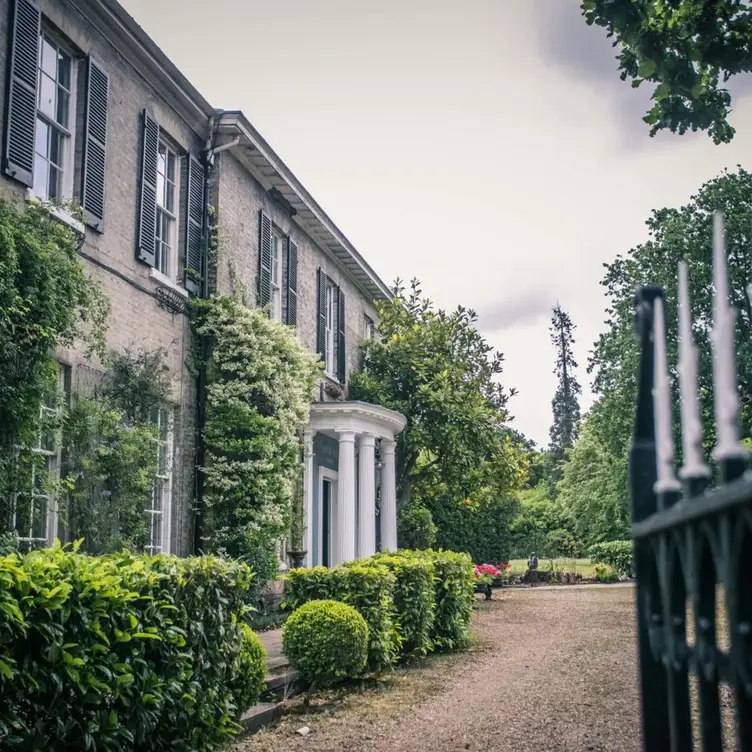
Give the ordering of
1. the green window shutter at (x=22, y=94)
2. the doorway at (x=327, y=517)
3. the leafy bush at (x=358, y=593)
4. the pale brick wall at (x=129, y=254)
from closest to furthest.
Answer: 1. the green window shutter at (x=22, y=94)
2. the leafy bush at (x=358, y=593)
3. the pale brick wall at (x=129, y=254)
4. the doorway at (x=327, y=517)

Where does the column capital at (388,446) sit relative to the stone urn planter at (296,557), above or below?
above

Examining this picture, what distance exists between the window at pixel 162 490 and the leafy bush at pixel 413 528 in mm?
9864

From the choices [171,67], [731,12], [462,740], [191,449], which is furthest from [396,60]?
[462,740]

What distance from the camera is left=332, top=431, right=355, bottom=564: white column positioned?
16.5 m

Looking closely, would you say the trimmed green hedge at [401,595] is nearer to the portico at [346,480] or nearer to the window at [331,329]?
the portico at [346,480]

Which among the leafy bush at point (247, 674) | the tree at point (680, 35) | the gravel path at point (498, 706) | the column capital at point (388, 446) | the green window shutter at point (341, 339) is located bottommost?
the gravel path at point (498, 706)

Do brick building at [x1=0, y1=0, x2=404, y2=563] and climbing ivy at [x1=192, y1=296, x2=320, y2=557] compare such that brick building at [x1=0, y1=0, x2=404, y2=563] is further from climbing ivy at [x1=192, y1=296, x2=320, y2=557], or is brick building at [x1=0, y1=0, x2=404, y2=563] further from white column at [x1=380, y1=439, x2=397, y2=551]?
white column at [x1=380, y1=439, x2=397, y2=551]

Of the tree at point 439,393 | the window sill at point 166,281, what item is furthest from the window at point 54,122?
the tree at point 439,393

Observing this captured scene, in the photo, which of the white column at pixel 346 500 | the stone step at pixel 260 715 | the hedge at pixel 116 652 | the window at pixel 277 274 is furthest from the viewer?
the white column at pixel 346 500

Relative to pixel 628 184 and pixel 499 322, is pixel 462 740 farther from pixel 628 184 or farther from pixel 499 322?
pixel 499 322

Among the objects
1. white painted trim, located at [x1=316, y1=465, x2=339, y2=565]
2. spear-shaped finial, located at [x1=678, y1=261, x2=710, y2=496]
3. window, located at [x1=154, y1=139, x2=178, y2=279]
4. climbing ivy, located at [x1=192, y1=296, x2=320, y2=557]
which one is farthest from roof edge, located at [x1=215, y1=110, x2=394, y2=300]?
spear-shaped finial, located at [x1=678, y1=261, x2=710, y2=496]

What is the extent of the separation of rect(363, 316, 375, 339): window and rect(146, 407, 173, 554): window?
10641 mm

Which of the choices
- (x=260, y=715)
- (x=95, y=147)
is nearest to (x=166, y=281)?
(x=95, y=147)

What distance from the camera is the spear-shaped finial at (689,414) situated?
1.24 metres
